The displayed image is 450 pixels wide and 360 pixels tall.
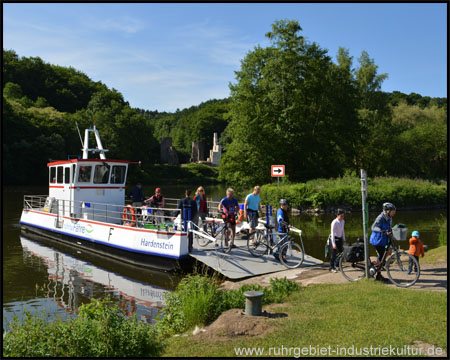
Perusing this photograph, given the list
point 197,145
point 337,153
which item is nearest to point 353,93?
point 337,153

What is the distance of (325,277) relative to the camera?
1058 cm

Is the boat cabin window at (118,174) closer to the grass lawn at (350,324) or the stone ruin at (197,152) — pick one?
the grass lawn at (350,324)

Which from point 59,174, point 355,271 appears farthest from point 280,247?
point 59,174

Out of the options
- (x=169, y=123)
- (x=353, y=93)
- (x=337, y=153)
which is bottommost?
(x=337, y=153)

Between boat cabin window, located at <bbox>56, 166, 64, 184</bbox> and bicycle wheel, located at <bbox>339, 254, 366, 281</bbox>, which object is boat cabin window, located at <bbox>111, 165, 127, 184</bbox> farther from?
bicycle wheel, located at <bbox>339, 254, 366, 281</bbox>

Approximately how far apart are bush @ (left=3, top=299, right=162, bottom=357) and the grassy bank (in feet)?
85.8

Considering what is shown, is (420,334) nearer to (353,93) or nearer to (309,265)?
(309,265)

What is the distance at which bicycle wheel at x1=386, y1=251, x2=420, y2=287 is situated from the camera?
9.04 meters

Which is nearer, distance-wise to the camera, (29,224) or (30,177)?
(29,224)

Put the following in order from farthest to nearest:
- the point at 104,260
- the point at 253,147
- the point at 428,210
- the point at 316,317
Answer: the point at 253,147 → the point at 428,210 → the point at 104,260 → the point at 316,317

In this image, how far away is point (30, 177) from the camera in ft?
212

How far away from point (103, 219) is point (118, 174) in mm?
2270

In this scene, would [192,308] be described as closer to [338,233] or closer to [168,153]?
[338,233]

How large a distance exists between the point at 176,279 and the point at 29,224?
1371cm
